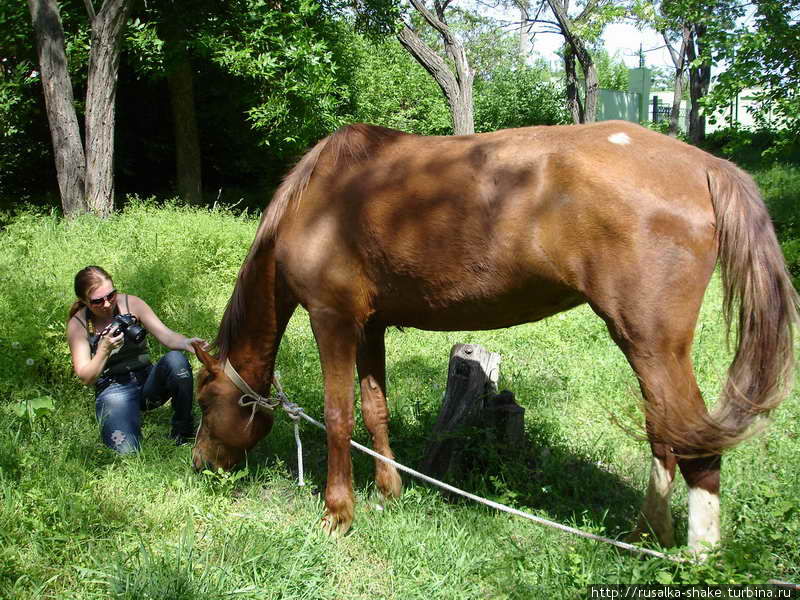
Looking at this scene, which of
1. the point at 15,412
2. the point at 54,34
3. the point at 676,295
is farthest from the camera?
the point at 54,34

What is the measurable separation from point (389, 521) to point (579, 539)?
1002 mm

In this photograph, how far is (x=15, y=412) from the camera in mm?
4590

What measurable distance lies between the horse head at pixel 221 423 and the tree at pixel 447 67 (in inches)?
441

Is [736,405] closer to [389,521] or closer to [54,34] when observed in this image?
[389,521]

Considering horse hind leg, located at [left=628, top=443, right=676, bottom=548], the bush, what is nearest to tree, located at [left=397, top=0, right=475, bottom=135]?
the bush

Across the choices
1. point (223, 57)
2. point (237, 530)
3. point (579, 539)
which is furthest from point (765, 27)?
point (237, 530)

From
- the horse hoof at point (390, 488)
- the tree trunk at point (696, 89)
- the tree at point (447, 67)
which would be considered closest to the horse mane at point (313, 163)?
the horse hoof at point (390, 488)

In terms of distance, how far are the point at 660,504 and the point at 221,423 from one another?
243 centimetres

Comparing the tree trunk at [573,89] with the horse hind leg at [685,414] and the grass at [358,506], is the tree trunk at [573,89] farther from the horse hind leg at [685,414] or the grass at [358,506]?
the horse hind leg at [685,414]

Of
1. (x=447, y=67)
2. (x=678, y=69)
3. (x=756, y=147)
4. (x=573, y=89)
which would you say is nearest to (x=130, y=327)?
(x=447, y=67)

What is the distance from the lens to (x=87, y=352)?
433cm

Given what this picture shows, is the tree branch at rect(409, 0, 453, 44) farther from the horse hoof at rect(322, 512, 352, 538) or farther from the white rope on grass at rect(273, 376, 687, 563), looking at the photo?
the horse hoof at rect(322, 512, 352, 538)

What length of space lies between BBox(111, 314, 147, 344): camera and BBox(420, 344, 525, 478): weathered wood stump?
2071 mm

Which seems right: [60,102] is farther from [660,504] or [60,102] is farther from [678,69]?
[678,69]
